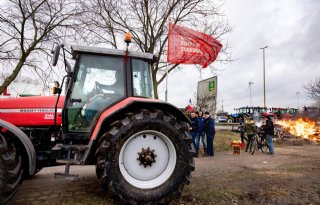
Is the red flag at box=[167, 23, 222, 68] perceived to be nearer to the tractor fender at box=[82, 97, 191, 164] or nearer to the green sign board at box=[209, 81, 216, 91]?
the green sign board at box=[209, 81, 216, 91]

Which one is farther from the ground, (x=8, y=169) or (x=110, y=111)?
(x=110, y=111)

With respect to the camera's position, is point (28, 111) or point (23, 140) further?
point (28, 111)

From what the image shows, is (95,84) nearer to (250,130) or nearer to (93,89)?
(93,89)

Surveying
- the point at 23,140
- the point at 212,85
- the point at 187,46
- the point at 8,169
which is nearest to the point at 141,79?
the point at 23,140

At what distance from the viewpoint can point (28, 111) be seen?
5344 millimetres

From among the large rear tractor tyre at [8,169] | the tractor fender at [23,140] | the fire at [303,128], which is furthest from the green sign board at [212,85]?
the fire at [303,128]

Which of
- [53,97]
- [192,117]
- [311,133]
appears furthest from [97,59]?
[311,133]

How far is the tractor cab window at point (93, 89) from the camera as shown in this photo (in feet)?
16.7

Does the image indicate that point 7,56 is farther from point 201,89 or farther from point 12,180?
point 12,180

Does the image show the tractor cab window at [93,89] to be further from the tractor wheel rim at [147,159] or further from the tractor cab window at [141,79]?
the tractor wheel rim at [147,159]

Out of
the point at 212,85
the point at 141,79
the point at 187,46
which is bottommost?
the point at 141,79

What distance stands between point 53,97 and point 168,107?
2.08 metres

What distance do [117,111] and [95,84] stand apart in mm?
786

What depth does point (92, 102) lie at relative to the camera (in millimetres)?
5141
